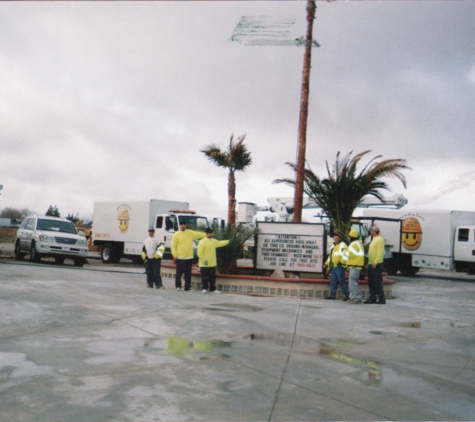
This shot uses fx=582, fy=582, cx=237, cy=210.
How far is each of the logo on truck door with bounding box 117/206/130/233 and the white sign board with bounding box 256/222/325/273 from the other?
13.0 m

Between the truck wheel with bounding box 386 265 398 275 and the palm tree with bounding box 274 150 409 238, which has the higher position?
the palm tree with bounding box 274 150 409 238

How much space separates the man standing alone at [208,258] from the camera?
1404 cm

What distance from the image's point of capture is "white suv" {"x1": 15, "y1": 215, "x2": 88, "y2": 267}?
2217 centimetres

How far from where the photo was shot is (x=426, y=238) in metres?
25.7

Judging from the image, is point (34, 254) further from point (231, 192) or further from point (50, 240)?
point (231, 192)

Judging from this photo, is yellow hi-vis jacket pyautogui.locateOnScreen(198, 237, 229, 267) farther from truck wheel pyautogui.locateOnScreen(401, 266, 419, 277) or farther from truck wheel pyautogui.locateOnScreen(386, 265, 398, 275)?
truck wheel pyautogui.locateOnScreen(401, 266, 419, 277)

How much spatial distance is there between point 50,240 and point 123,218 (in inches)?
227

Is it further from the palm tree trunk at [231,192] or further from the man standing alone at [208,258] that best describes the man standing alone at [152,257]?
the palm tree trunk at [231,192]

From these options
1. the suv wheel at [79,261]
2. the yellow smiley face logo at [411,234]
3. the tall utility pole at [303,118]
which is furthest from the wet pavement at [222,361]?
the yellow smiley face logo at [411,234]

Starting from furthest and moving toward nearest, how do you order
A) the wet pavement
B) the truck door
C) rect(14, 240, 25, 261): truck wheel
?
the truck door < rect(14, 240, 25, 261): truck wheel < the wet pavement

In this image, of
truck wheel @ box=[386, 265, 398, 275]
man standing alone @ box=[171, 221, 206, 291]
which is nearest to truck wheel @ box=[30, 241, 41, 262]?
man standing alone @ box=[171, 221, 206, 291]

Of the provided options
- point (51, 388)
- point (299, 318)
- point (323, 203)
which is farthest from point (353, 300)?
point (51, 388)

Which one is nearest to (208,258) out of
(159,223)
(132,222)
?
(159,223)

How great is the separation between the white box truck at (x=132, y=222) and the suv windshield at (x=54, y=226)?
3531 mm
